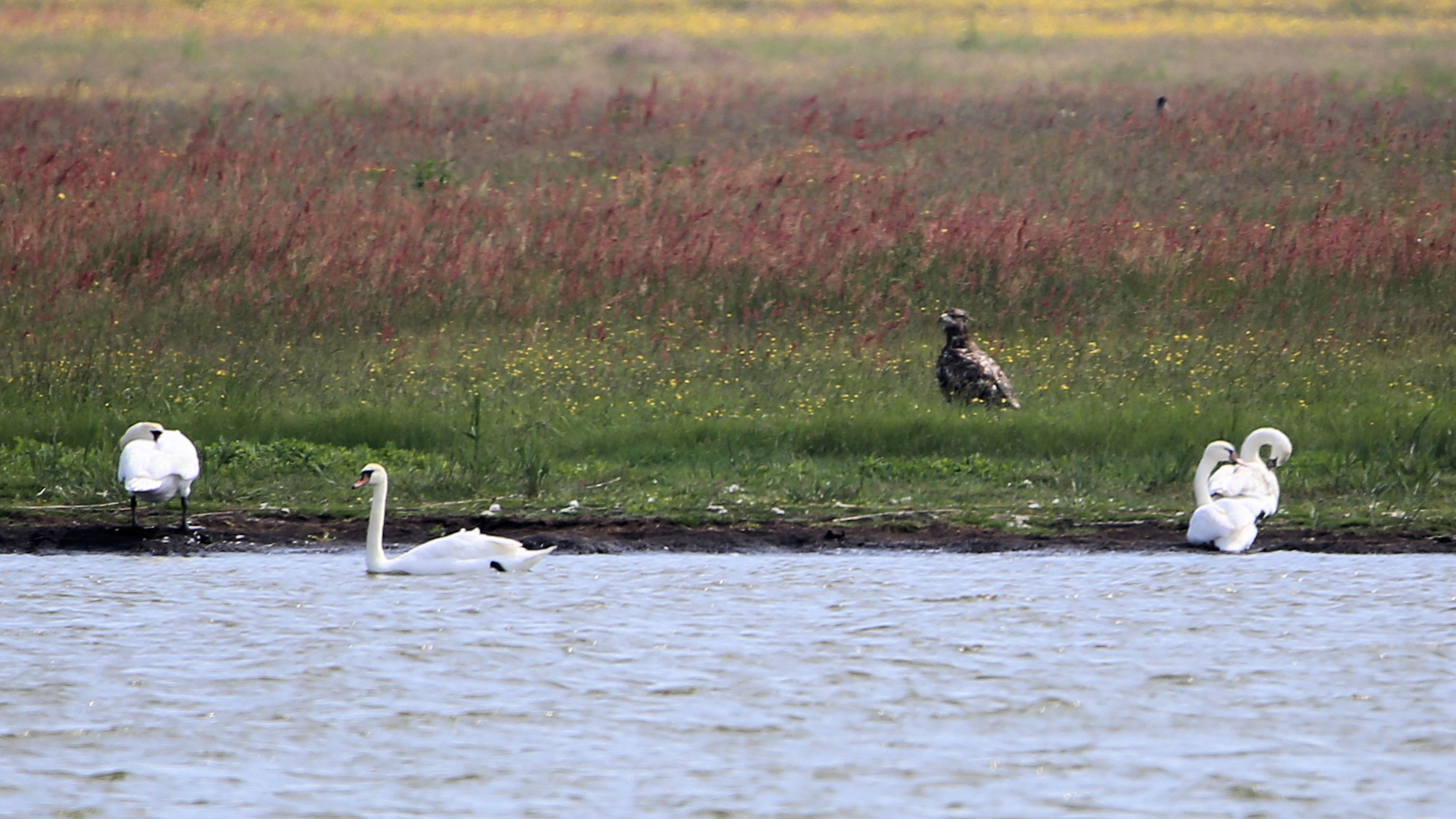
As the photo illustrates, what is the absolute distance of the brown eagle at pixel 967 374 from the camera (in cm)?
1541

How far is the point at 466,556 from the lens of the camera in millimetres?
11383

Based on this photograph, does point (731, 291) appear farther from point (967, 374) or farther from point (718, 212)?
point (967, 374)

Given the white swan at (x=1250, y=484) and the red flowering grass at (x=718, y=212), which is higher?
the red flowering grass at (x=718, y=212)

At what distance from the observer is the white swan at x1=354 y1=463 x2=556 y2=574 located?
11.4 metres

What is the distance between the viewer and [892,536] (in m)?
12.5

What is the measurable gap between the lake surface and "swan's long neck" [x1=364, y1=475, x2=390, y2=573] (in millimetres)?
121

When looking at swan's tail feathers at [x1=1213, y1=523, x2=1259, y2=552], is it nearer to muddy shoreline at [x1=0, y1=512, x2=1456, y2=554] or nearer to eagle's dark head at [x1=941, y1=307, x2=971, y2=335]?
muddy shoreline at [x1=0, y1=512, x2=1456, y2=554]

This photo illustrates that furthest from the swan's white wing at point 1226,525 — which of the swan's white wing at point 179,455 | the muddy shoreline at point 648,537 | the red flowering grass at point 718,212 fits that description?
the red flowering grass at point 718,212

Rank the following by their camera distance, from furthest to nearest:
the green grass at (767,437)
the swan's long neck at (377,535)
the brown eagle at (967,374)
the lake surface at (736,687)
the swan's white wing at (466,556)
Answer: the brown eagle at (967,374)
the green grass at (767,437)
the swan's long neck at (377,535)
the swan's white wing at (466,556)
the lake surface at (736,687)

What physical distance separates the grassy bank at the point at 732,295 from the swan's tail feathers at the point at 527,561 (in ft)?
5.05

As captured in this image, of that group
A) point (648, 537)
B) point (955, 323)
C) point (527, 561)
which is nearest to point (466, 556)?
point (527, 561)

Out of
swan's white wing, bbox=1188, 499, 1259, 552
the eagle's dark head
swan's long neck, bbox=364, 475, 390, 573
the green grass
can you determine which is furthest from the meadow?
swan's long neck, bbox=364, 475, 390, 573

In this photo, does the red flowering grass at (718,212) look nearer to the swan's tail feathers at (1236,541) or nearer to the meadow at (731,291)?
the meadow at (731,291)

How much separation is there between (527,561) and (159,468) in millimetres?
2448
